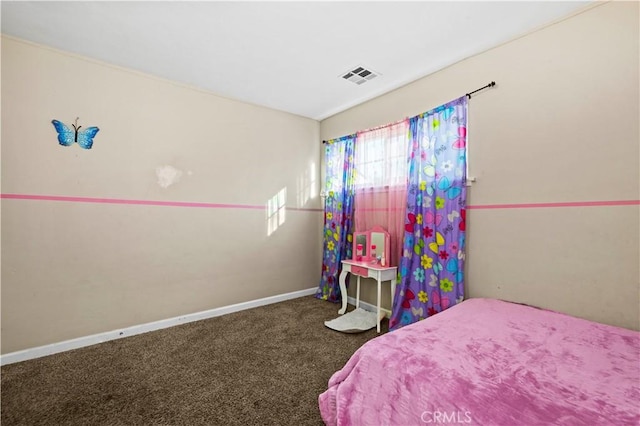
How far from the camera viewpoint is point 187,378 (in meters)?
1.88

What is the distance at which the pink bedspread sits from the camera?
911 millimetres

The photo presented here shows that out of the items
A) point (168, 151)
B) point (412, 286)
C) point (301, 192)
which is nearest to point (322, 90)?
point (301, 192)

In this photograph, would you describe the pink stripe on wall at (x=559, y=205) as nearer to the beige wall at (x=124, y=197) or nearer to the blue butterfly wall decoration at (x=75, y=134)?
the beige wall at (x=124, y=197)

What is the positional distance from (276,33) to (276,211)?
2.08 m

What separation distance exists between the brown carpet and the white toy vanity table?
0.53 m

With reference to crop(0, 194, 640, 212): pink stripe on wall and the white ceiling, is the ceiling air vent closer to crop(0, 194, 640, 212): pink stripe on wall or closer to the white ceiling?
the white ceiling

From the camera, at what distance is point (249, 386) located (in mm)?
1795

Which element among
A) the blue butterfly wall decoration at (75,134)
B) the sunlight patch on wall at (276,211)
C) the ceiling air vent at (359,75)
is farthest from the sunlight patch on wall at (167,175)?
the ceiling air vent at (359,75)

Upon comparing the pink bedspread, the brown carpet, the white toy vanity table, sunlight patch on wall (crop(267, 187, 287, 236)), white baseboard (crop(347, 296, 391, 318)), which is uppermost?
A: sunlight patch on wall (crop(267, 187, 287, 236))

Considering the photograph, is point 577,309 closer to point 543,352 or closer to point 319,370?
point 543,352

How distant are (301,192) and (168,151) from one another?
1.75 meters

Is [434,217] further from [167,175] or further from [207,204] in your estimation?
[167,175]

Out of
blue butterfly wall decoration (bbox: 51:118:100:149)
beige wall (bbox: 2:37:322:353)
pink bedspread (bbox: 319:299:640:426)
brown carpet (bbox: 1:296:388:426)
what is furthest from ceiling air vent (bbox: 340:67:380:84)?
brown carpet (bbox: 1:296:388:426)

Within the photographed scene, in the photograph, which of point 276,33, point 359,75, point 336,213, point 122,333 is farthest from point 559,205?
point 122,333
